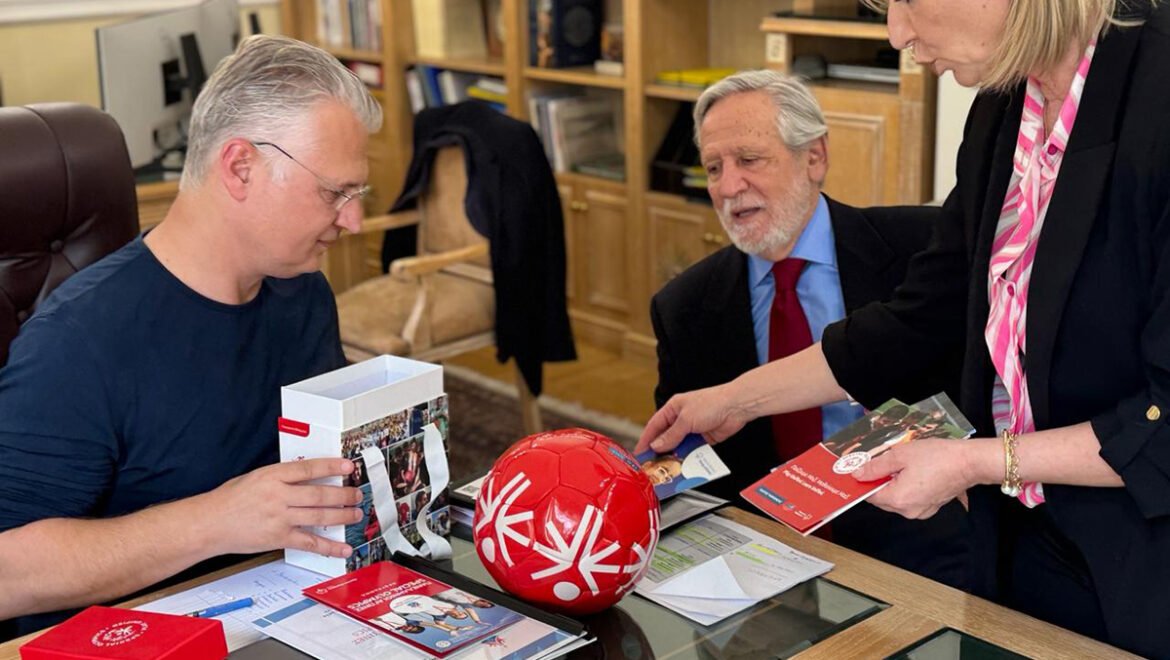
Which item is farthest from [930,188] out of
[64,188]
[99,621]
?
[99,621]

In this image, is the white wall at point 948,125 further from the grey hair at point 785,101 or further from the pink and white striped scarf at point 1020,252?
the pink and white striped scarf at point 1020,252

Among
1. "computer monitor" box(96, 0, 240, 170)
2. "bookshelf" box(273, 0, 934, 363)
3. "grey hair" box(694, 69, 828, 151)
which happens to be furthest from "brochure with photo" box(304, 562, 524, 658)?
"computer monitor" box(96, 0, 240, 170)

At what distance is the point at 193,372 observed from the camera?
5.97ft

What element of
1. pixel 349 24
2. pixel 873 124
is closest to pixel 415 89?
pixel 349 24

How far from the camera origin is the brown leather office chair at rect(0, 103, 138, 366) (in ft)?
7.12

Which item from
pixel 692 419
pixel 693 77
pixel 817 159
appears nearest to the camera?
pixel 692 419

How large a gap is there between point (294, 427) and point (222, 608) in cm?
22

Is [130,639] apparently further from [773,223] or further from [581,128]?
[581,128]

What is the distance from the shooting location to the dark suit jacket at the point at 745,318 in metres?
2.27

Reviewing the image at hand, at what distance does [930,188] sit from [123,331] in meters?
2.44

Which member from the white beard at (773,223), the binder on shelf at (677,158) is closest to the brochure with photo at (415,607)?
the white beard at (773,223)

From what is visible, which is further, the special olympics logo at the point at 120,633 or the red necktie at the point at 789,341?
the red necktie at the point at 789,341

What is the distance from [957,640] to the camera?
4.82ft

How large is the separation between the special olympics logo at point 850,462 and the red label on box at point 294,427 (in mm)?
618
